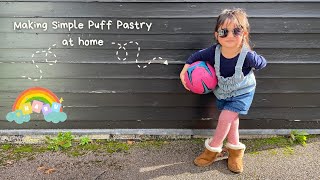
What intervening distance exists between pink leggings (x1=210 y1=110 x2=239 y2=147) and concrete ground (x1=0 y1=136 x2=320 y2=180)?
252mm

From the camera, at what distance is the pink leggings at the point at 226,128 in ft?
12.1

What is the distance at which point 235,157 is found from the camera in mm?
3801

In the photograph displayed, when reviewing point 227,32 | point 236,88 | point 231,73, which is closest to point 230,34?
point 227,32

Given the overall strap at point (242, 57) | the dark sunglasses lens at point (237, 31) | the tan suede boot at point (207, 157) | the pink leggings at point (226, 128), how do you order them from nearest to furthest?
the dark sunglasses lens at point (237, 31) < the overall strap at point (242, 57) < the pink leggings at point (226, 128) < the tan suede boot at point (207, 157)

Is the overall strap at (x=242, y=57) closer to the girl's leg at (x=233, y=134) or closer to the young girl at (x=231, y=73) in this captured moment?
the young girl at (x=231, y=73)

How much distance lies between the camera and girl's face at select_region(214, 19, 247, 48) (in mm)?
3391

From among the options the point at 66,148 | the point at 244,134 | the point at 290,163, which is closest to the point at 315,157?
the point at 290,163

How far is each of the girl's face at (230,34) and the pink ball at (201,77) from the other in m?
0.29

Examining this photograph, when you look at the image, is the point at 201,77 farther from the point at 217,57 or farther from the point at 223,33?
the point at 223,33

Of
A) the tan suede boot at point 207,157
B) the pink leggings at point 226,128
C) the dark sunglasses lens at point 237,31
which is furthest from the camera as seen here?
the tan suede boot at point 207,157

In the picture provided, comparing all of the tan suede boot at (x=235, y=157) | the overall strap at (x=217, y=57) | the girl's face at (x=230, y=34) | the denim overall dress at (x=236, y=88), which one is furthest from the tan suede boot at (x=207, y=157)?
the girl's face at (x=230, y=34)

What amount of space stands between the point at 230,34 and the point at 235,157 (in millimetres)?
1182

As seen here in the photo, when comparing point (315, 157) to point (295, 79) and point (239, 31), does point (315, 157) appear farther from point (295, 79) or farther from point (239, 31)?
point (239, 31)

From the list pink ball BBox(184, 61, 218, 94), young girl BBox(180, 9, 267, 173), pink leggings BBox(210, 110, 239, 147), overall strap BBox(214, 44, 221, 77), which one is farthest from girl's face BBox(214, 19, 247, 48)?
pink leggings BBox(210, 110, 239, 147)
